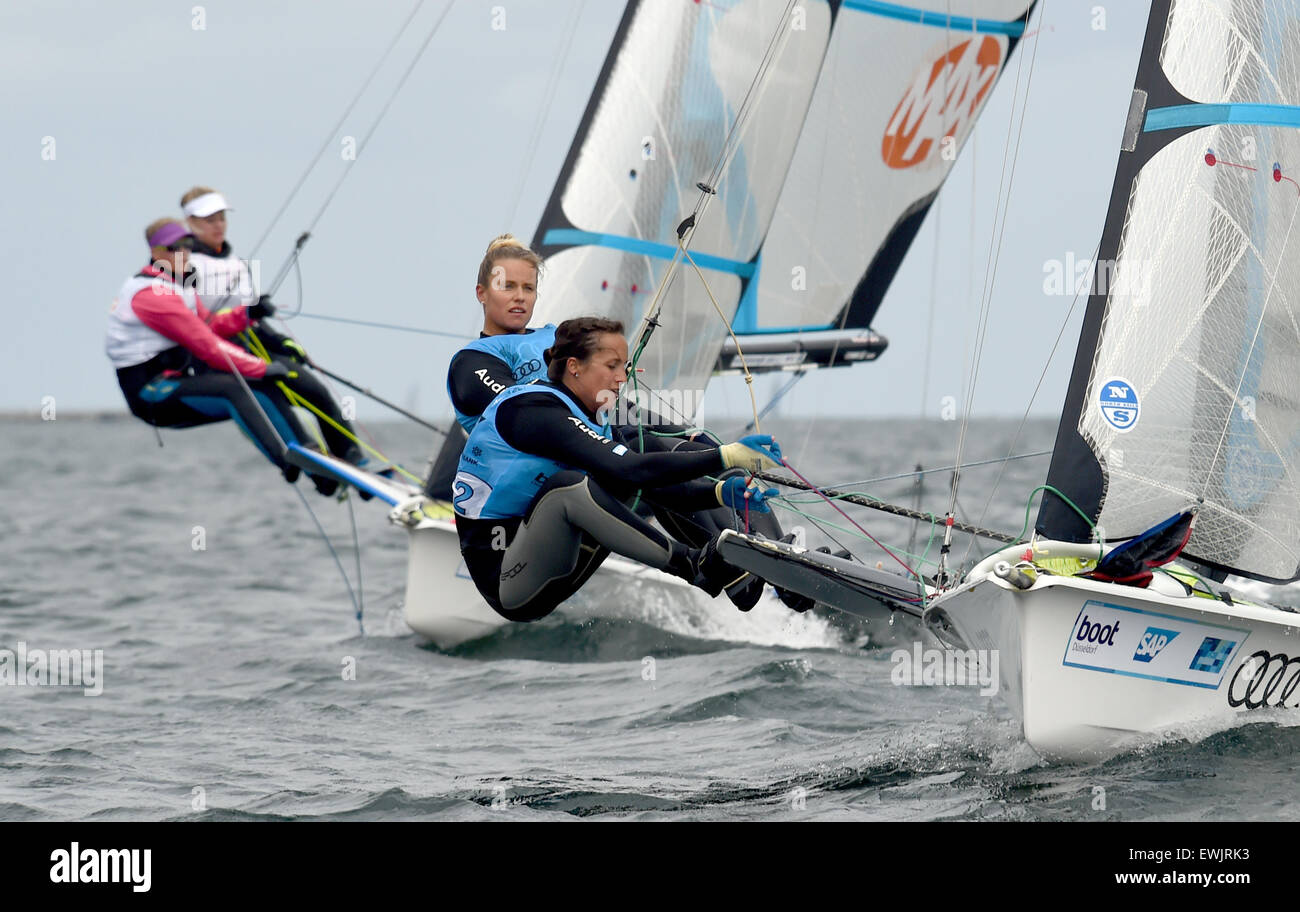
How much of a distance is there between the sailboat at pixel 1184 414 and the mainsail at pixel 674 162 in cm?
343

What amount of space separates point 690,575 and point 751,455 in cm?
57

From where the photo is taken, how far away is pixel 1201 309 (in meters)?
4.89

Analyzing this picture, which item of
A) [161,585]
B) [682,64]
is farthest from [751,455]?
[161,585]

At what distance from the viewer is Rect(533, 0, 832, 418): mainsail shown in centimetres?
823

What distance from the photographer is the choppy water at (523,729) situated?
4789mm

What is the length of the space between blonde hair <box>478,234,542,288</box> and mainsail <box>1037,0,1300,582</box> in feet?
5.36

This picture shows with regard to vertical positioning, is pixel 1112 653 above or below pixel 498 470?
below

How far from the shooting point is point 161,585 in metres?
11.8

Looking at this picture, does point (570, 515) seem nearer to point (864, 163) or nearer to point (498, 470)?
point (498, 470)

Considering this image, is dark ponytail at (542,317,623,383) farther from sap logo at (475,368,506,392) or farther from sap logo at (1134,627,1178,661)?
sap logo at (1134,627,1178,661)

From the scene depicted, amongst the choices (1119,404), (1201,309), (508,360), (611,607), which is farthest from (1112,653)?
(611,607)

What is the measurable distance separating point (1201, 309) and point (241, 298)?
436cm
